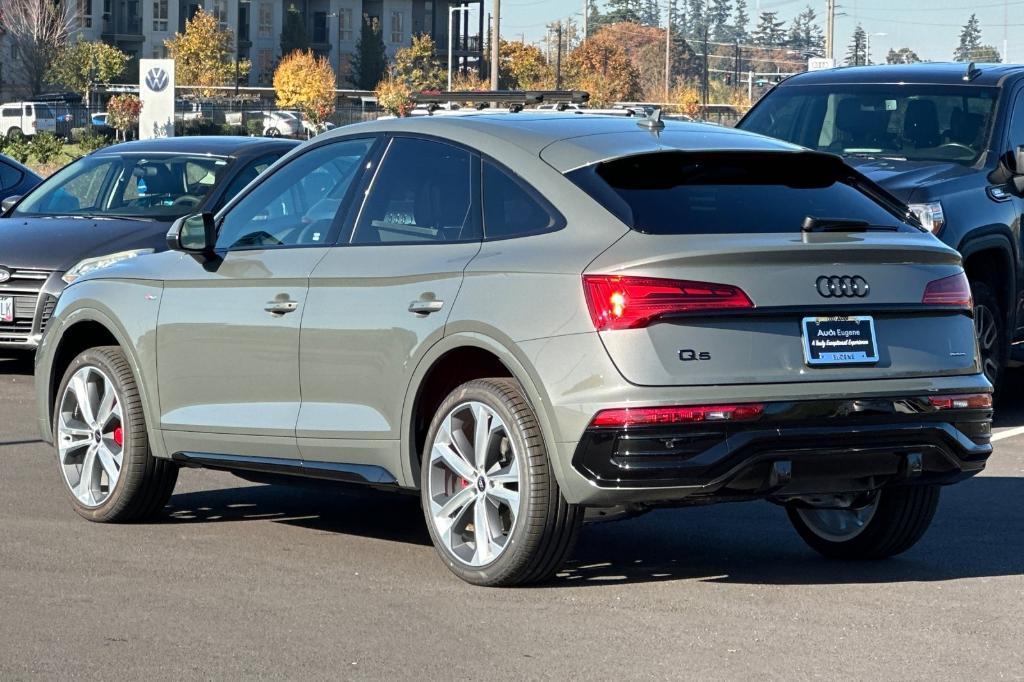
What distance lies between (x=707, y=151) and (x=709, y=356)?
910mm

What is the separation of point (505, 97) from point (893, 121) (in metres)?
3.22

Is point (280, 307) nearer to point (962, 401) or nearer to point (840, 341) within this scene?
point (840, 341)

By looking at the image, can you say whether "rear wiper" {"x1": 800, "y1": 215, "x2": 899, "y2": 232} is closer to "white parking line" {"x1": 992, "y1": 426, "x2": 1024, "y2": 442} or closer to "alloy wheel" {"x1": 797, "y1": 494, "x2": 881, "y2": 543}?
"alloy wheel" {"x1": 797, "y1": 494, "x2": 881, "y2": 543}

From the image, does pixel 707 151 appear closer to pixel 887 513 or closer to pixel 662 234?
pixel 662 234

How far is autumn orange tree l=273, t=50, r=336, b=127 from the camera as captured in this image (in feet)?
334

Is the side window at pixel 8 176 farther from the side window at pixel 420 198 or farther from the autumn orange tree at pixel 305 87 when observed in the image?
the autumn orange tree at pixel 305 87

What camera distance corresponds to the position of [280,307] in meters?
7.04

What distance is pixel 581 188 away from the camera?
6227mm

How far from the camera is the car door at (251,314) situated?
23.2 feet

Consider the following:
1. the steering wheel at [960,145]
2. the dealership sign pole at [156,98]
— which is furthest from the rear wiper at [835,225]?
the dealership sign pole at [156,98]

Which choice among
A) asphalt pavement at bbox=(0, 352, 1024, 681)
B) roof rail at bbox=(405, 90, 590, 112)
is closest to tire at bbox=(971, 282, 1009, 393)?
roof rail at bbox=(405, 90, 590, 112)

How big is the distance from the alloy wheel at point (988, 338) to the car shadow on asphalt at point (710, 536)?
230 cm

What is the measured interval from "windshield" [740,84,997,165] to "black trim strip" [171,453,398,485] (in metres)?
6.08

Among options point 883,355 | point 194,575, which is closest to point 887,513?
point 883,355
